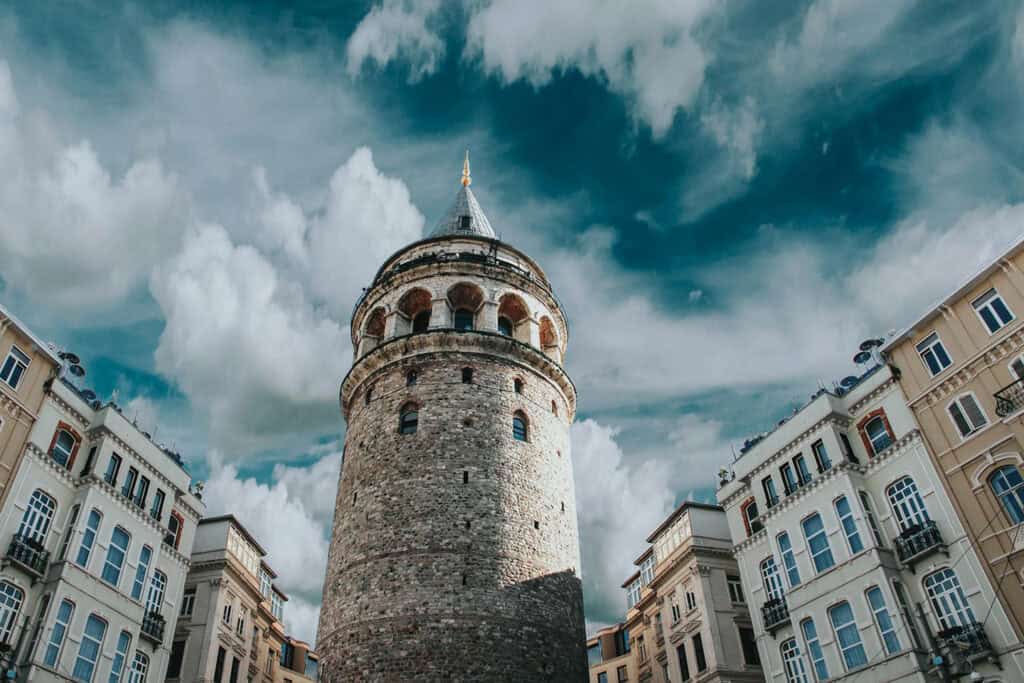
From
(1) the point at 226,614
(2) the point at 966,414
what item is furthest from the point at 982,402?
(1) the point at 226,614

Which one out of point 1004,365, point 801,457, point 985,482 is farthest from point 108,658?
point 1004,365

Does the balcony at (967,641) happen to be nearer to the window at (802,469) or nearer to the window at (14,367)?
the window at (802,469)

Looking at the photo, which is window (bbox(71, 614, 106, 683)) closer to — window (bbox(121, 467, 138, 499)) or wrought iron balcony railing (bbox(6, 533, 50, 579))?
wrought iron balcony railing (bbox(6, 533, 50, 579))

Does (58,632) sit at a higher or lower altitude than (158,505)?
lower

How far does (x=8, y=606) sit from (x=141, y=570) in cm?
576

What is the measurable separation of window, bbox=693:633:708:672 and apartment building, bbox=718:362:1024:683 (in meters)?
4.68

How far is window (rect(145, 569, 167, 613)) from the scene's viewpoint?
27.3 meters

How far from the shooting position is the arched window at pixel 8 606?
21.3 metres

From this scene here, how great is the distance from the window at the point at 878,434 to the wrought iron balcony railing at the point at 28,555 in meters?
26.9

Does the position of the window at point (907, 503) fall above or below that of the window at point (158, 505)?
below

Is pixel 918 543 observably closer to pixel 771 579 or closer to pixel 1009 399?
pixel 1009 399

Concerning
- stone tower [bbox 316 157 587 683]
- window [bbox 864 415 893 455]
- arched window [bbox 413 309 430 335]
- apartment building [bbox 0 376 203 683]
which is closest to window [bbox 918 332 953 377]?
window [bbox 864 415 893 455]

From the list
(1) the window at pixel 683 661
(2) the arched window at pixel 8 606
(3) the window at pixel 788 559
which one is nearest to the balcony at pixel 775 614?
(3) the window at pixel 788 559

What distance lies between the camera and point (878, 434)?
26.1m
